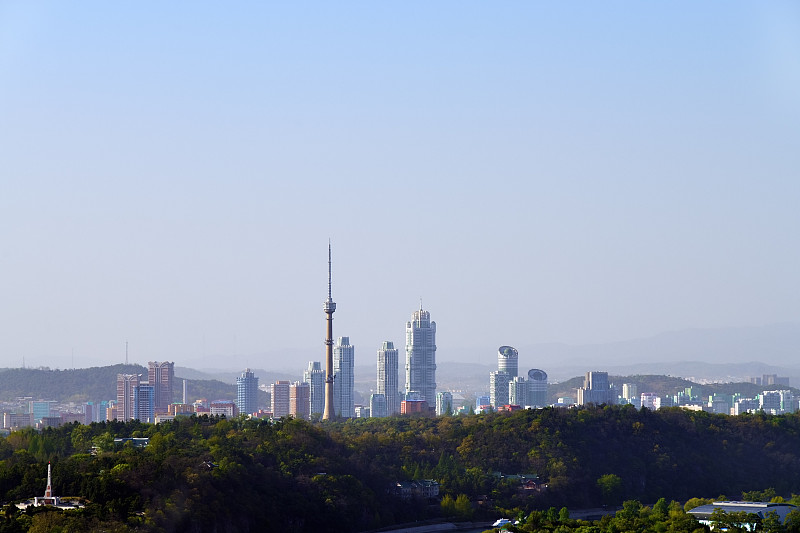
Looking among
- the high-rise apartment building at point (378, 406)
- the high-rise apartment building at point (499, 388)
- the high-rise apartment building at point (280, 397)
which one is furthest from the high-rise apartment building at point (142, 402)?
the high-rise apartment building at point (499, 388)

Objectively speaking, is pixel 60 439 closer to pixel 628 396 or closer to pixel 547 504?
pixel 547 504

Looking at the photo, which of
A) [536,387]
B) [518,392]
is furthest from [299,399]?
[536,387]

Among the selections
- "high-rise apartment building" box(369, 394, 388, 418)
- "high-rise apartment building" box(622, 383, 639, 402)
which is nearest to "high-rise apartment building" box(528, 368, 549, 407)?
"high-rise apartment building" box(369, 394, 388, 418)

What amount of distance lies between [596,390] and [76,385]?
55277 mm

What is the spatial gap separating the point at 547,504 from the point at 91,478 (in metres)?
17.2

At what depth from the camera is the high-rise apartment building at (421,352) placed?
11506 centimetres

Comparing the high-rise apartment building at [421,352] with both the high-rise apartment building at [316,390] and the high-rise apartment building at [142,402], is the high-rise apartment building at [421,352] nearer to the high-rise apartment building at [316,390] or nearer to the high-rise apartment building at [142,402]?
the high-rise apartment building at [316,390]

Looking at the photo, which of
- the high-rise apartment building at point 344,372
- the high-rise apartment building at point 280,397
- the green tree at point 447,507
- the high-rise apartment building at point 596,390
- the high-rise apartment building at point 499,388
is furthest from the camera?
the high-rise apartment building at point 596,390

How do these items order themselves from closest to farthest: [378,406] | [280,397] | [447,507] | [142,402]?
[447,507], [142,402], [280,397], [378,406]

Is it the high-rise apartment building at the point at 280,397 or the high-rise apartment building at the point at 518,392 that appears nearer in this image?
the high-rise apartment building at the point at 280,397

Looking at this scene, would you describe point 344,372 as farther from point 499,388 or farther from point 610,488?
point 610,488

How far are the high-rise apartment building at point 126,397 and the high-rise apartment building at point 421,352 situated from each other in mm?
25456

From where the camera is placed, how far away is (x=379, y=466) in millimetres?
44281

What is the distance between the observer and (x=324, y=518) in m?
35.2
